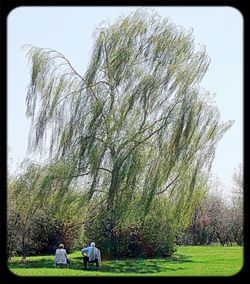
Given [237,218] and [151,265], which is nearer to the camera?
[151,265]

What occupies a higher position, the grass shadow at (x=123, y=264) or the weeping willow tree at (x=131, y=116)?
the weeping willow tree at (x=131, y=116)

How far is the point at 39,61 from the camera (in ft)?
27.4

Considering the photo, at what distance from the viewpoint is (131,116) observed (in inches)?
332

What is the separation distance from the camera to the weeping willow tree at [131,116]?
26.6 feet

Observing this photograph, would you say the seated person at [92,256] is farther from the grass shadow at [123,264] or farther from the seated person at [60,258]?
the seated person at [60,258]

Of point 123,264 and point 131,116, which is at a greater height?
point 131,116

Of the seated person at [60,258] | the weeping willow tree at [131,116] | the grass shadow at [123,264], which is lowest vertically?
the grass shadow at [123,264]

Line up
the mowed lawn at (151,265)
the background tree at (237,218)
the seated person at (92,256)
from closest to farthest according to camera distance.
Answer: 1. the mowed lawn at (151,265)
2. the seated person at (92,256)
3. the background tree at (237,218)

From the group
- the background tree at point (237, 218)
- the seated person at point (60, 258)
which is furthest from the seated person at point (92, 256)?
the background tree at point (237, 218)

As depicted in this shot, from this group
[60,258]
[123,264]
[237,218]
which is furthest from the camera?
[237,218]

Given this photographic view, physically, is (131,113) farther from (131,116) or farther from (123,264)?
(123,264)

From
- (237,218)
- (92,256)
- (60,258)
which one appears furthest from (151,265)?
(237,218)
